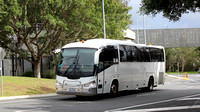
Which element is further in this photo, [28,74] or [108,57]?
[28,74]

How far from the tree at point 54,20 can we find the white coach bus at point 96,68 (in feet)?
34.6

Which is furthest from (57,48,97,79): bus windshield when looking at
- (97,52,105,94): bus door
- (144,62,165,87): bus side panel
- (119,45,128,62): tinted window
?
(144,62,165,87): bus side panel

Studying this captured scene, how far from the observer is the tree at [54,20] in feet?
96.8

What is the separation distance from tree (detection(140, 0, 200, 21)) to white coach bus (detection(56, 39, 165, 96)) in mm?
2569

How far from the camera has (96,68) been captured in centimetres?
1780

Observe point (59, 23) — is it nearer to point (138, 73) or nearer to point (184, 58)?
point (138, 73)

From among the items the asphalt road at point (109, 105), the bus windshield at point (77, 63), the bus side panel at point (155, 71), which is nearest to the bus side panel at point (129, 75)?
the bus side panel at point (155, 71)

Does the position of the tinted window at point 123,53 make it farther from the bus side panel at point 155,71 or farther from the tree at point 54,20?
the tree at point 54,20

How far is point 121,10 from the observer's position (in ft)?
132

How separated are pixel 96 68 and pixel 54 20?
43.2ft

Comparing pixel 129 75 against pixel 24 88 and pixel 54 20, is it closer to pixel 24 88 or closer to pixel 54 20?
pixel 24 88

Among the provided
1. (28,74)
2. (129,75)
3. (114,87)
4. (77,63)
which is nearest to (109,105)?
(77,63)

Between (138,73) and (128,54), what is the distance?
1.93 meters

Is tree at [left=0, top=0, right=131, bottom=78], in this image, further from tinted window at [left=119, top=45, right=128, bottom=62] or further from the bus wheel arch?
the bus wheel arch
